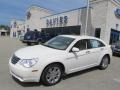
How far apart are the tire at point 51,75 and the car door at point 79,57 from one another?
1.67ft

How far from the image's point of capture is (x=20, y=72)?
4.67 metres

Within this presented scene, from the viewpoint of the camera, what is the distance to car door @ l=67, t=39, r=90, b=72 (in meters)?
5.63

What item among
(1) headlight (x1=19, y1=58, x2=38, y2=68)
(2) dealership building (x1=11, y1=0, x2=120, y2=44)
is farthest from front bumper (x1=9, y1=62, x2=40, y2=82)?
(2) dealership building (x1=11, y1=0, x2=120, y2=44)

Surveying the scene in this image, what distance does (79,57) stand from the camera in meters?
5.93

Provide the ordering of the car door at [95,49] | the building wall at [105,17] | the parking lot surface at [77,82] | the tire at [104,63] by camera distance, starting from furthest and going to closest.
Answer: the building wall at [105,17], the tire at [104,63], the car door at [95,49], the parking lot surface at [77,82]

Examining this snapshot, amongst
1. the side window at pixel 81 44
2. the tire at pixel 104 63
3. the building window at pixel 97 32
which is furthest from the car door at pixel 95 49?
the building window at pixel 97 32

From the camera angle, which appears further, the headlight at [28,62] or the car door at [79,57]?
the car door at [79,57]

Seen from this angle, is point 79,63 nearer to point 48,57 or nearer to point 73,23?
point 48,57

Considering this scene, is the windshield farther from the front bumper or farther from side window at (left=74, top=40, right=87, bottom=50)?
the front bumper

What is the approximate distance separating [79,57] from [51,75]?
137 cm

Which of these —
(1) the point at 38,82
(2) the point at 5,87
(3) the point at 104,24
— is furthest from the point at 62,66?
(3) the point at 104,24

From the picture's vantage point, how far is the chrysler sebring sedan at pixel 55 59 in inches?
187

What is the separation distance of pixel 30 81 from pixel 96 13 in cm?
1777

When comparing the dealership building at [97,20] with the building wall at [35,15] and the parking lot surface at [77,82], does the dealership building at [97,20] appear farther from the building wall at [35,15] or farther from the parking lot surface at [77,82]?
the parking lot surface at [77,82]
